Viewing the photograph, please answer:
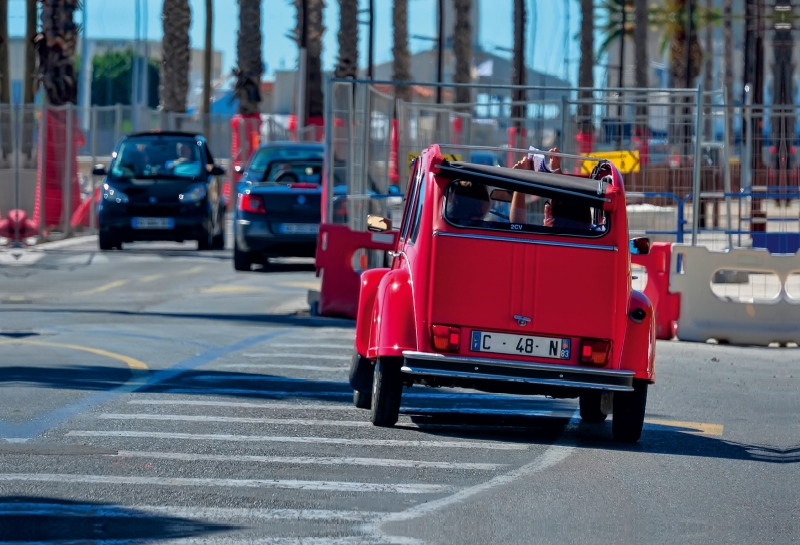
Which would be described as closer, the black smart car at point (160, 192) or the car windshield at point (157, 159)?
the black smart car at point (160, 192)

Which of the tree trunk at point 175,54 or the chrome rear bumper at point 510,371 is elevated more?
the tree trunk at point 175,54

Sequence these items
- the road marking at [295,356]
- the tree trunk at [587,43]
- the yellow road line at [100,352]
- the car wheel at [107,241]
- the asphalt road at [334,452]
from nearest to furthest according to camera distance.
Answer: the asphalt road at [334,452], the yellow road line at [100,352], the road marking at [295,356], the car wheel at [107,241], the tree trunk at [587,43]

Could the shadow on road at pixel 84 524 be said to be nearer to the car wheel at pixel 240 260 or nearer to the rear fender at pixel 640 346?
the rear fender at pixel 640 346

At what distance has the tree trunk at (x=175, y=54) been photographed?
37969 millimetres

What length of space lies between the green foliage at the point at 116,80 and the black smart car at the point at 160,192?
87524 mm

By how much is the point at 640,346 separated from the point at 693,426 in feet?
3.53

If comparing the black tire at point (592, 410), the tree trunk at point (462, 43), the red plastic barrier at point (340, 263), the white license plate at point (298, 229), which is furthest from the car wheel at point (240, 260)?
the tree trunk at point (462, 43)

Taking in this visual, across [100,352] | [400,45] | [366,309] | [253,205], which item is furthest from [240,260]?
[400,45]

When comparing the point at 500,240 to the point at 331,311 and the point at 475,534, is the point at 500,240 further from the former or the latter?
the point at 331,311

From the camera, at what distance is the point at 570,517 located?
6.88m

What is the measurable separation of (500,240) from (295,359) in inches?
158

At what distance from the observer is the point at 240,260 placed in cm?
2117

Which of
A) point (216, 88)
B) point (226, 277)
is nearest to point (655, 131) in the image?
point (226, 277)

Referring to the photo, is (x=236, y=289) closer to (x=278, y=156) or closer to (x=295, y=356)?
(x=278, y=156)
